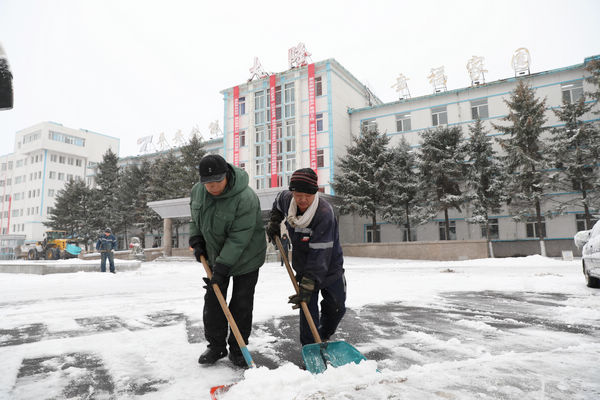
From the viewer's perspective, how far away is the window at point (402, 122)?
2723 centimetres

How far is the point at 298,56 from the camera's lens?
29.4m

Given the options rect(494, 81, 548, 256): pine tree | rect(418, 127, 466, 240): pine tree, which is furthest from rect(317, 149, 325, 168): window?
rect(494, 81, 548, 256): pine tree

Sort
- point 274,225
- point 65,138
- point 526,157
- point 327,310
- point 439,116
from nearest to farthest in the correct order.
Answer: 1. point 327,310
2. point 274,225
3. point 526,157
4. point 439,116
5. point 65,138

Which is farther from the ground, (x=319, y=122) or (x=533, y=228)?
(x=319, y=122)

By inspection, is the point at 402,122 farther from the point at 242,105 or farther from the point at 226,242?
the point at 226,242

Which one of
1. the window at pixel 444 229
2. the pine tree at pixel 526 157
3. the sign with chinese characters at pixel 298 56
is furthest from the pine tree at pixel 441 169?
the sign with chinese characters at pixel 298 56

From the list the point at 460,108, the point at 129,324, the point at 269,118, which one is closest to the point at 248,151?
the point at 269,118

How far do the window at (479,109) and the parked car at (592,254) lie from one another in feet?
67.4

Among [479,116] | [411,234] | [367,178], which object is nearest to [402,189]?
[367,178]

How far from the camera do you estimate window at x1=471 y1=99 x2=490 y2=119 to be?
24.8m

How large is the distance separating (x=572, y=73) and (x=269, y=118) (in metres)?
22.3

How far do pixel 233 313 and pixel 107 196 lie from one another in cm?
3824

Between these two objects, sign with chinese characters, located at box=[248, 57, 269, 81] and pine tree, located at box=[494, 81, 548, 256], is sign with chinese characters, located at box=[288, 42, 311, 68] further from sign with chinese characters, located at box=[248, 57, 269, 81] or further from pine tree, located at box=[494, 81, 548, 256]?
pine tree, located at box=[494, 81, 548, 256]

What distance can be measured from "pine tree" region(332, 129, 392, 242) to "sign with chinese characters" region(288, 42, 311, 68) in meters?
9.63
